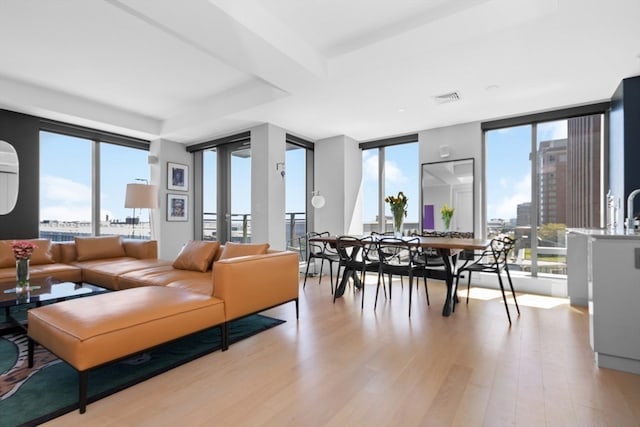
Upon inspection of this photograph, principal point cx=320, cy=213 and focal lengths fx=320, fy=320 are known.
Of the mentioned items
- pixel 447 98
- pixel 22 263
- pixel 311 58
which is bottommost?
pixel 22 263

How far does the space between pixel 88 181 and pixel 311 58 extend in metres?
4.28

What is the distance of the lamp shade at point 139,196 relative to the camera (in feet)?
16.1

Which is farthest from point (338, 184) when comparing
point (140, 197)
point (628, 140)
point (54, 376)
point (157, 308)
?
point (54, 376)

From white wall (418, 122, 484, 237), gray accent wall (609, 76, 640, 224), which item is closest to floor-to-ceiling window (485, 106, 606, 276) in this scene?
white wall (418, 122, 484, 237)

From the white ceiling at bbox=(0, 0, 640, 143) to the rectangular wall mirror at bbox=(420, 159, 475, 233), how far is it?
28.5 inches

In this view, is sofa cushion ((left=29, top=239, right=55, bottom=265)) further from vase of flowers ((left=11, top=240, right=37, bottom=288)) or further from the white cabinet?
the white cabinet

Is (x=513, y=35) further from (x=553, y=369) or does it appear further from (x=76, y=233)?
(x=76, y=233)

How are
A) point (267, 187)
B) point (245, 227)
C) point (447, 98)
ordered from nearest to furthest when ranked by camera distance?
point (447, 98) → point (267, 187) → point (245, 227)

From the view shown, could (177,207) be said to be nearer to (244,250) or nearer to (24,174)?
(24,174)

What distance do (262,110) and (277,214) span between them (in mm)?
1572

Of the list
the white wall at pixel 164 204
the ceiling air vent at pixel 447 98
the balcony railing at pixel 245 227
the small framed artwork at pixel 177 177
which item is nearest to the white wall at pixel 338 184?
the balcony railing at pixel 245 227

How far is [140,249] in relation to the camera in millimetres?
4766

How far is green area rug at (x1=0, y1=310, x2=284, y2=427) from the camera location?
5.39 ft

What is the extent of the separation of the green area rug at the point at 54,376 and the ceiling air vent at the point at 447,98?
134 inches
